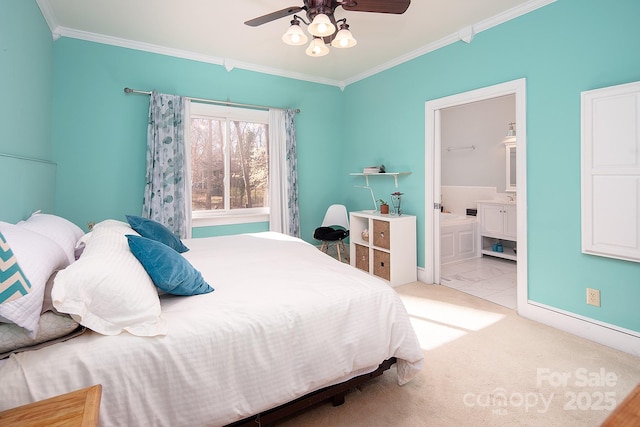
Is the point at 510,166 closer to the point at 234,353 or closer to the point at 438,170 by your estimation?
the point at 438,170

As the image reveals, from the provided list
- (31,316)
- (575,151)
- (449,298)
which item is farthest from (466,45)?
(31,316)

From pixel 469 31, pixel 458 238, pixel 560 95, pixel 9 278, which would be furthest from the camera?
pixel 458 238

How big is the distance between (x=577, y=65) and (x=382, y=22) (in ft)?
5.44

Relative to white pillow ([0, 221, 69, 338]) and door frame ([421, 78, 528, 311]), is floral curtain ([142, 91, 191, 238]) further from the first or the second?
door frame ([421, 78, 528, 311])

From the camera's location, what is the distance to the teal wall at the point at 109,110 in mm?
3330

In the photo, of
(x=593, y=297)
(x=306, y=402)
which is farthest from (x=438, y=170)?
(x=306, y=402)

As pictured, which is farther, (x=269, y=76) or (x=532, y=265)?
(x=269, y=76)

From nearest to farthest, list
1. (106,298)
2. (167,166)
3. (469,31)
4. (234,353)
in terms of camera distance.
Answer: (106,298)
(234,353)
(469,31)
(167,166)

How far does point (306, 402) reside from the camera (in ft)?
5.24

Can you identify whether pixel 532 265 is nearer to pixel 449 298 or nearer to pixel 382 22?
pixel 449 298

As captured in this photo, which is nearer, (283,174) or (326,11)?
(326,11)

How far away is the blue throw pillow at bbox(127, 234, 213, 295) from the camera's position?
154cm

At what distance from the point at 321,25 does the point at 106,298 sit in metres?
1.94

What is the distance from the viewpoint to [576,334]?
2576mm
